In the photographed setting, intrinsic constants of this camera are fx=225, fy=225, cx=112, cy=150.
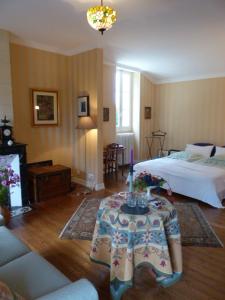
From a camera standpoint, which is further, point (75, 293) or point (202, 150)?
point (202, 150)

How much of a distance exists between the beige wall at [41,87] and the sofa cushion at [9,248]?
248cm

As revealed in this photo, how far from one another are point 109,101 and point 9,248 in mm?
4357

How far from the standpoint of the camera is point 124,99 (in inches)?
249

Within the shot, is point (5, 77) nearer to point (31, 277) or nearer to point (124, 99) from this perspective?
point (31, 277)

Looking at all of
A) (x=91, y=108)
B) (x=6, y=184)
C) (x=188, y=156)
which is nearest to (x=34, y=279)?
(x=6, y=184)

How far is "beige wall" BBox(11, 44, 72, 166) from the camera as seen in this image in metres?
3.97

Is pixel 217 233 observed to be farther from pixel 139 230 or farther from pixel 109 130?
pixel 109 130

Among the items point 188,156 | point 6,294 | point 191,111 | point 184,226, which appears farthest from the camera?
point 191,111

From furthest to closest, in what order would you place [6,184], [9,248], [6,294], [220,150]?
[220,150]
[6,184]
[9,248]
[6,294]

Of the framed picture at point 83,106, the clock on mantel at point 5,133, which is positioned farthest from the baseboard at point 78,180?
the clock on mantel at point 5,133

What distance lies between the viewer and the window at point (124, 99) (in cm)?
614

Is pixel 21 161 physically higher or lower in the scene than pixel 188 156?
higher

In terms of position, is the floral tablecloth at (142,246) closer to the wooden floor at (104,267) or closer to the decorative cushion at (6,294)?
the wooden floor at (104,267)

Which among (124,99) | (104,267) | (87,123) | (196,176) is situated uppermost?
(124,99)
